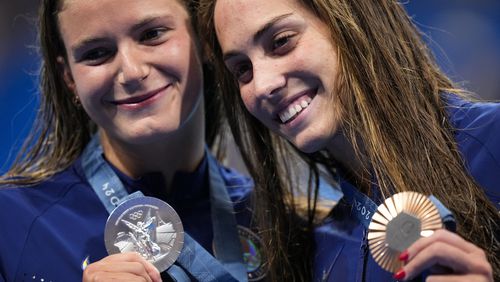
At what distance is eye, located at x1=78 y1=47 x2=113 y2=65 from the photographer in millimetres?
2584

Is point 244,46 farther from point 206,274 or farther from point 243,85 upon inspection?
point 206,274

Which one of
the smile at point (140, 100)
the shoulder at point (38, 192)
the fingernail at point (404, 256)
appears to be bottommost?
the shoulder at point (38, 192)

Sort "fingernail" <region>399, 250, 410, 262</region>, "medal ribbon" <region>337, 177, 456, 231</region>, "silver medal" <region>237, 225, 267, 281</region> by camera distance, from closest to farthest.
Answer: "fingernail" <region>399, 250, 410, 262</region> → "medal ribbon" <region>337, 177, 456, 231</region> → "silver medal" <region>237, 225, 267, 281</region>

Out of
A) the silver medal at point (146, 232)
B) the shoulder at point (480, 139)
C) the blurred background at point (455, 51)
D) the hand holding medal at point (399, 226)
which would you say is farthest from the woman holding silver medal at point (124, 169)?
the blurred background at point (455, 51)

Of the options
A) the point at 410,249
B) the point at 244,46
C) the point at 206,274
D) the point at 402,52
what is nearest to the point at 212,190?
the point at 206,274

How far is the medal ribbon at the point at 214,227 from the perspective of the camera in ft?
8.32

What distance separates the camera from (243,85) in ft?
8.09

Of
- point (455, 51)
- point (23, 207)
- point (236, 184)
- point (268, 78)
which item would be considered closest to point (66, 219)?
point (23, 207)

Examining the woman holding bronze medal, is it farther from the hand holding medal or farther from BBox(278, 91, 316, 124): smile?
the hand holding medal

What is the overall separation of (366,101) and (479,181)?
360 millimetres

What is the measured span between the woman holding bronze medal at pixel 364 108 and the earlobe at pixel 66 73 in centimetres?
53

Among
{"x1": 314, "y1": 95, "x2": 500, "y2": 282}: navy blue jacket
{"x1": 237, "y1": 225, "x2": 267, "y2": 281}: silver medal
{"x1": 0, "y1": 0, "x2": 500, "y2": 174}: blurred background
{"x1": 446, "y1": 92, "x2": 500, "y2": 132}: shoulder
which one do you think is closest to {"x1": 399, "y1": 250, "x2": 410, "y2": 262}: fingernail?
{"x1": 314, "y1": 95, "x2": 500, "y2": 282}: navy blue jacket

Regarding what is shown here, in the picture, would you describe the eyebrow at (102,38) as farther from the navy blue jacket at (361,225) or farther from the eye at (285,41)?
the navy blue jacket at (361,225)

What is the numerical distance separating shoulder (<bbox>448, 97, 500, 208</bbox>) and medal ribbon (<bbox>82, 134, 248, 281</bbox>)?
82cm
